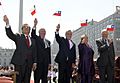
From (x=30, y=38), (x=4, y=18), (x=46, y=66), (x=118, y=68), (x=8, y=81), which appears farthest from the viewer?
(x=118, y=68)

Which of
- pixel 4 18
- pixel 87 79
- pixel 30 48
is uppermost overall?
pixel 4 18

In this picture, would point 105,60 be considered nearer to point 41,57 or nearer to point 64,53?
point 64,53

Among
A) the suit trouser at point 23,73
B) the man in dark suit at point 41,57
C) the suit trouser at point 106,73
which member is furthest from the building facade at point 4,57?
the suit trouser at point 23,73

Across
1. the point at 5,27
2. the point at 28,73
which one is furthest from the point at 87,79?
the point at 5,27

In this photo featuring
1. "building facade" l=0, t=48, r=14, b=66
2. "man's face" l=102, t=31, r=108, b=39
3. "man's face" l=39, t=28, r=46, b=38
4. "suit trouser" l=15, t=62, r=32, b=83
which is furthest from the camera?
"building facade" l=0, t=48, r=14, b=66

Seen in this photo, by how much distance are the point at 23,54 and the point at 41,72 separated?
40.8 inches

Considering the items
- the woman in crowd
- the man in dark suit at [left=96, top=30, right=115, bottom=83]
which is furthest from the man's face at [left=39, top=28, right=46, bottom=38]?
the man in dark suit at [left=96, top=30, right=115, bottom=83]

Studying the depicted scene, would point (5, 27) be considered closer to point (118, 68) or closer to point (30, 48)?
point (30, 48)

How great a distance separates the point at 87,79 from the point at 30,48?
1.84 metres

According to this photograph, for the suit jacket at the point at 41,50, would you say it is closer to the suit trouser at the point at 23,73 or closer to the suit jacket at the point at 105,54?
the suit trouser at the point at 23,73

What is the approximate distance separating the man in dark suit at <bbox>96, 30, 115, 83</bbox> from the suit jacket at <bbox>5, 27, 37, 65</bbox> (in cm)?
176

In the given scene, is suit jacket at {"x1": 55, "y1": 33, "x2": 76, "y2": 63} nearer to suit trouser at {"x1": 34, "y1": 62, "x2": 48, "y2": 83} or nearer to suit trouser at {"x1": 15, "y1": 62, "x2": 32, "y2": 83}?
suit trouser at {"x1": 34, "y1": 62, "x2": 48, "y2": 83}

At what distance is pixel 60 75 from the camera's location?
834cm

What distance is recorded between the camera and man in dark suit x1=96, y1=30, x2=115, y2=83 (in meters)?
8.25
